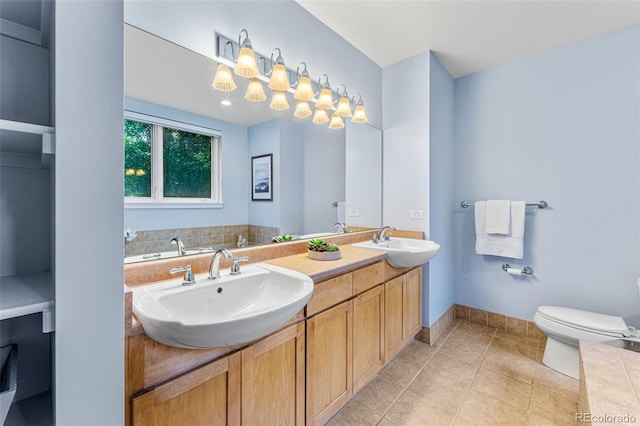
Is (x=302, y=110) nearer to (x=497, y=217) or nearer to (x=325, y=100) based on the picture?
(x=325, y=100)

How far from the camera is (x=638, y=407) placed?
1.17 meters

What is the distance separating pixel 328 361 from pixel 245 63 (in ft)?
5.25

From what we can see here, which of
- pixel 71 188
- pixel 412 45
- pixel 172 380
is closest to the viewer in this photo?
pixel 71 188

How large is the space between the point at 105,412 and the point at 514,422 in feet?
6.42

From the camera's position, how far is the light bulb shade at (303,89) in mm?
1816

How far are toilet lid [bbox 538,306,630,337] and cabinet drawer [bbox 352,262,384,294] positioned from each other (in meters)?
1.39

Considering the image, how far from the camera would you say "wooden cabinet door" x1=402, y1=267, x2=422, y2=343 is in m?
2.14

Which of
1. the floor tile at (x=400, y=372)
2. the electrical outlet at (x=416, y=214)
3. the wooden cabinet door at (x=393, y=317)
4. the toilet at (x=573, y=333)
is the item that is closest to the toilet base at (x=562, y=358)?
the toilet at (x=573, y=333)

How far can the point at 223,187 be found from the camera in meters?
1.52

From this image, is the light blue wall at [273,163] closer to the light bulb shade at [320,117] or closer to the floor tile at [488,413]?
the light bulb shade at [320,117]

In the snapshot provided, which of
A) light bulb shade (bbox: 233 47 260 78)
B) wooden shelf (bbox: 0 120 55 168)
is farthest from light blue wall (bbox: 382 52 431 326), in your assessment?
wooden shelf (bbox: 0 120 55 168)

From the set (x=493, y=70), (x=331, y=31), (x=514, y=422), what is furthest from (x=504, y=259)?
(x=331, y=31)

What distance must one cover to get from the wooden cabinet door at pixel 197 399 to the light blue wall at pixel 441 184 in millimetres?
1942

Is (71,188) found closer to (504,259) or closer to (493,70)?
(504,259)
